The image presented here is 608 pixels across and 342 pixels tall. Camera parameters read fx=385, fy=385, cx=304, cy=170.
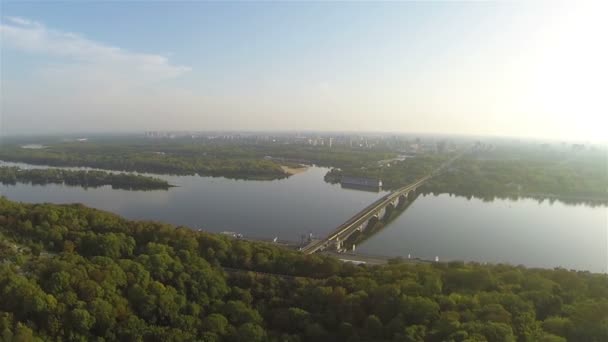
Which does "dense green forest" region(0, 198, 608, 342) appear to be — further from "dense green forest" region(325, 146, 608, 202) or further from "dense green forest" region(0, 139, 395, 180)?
"dense green forest" region(0, 139, 395, 180)

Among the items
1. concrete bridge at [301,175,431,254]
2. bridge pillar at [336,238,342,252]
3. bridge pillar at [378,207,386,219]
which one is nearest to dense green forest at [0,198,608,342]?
concrete bridge at [301,175,431,254]

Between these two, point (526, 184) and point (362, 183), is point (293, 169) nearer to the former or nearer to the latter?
point (362, 183)

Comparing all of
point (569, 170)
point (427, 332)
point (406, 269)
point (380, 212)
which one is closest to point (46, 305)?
point (427, 332)

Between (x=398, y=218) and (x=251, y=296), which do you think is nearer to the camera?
(x=251, y=296)

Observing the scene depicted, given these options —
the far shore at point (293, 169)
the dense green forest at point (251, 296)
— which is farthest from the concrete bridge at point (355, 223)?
the far shore at point (293, 169)

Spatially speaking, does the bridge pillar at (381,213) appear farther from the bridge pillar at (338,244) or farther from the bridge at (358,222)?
the bridge pillar at (338,244)

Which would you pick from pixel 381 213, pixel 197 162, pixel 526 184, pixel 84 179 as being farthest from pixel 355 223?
pixel 197 162

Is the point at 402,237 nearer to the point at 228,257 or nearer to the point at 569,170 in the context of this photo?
the point at 228,257
